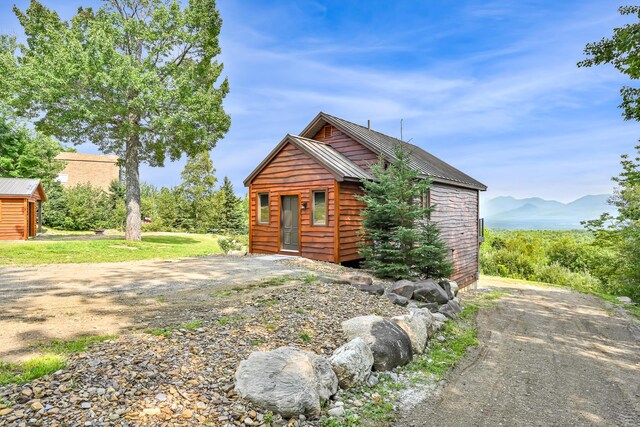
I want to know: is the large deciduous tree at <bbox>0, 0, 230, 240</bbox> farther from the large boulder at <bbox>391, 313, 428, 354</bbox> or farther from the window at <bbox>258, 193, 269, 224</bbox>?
the large boulder at <bbox>391, 313, 428, 354</bbox>

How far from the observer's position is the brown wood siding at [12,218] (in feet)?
67.4

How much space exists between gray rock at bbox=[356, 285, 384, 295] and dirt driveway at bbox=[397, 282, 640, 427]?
96.4 inches

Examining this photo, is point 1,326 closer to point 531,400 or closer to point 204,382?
point 204,382

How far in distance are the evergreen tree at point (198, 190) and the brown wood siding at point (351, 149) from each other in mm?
20041

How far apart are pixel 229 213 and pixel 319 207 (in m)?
22.4

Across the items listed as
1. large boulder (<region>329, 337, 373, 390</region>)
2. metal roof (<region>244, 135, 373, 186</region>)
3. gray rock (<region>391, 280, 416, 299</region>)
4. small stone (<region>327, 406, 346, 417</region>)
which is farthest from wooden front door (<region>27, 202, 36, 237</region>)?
small stone (<region>327, 406, 346, 417</region>)

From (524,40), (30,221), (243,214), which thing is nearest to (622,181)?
(524,40)

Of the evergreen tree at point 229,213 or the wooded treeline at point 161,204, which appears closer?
the wooded treeline at point 161,204

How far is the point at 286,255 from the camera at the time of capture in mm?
13461

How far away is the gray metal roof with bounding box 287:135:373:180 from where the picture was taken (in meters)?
12.1

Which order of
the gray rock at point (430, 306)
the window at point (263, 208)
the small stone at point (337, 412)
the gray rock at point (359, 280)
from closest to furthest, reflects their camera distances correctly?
the small stone at point (337, 412)
the gray rock at point (430, 306)
the gray rock at point (359, 280)
the window at point (263, 208)

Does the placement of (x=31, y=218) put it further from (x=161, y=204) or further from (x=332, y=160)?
(x=332, y=160)

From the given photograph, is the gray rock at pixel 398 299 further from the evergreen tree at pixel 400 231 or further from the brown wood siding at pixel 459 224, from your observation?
the brown wood siding at pixel 459 224

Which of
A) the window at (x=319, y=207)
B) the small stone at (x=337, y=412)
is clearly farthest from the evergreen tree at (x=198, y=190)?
the small stone at (x=337, y=412)
